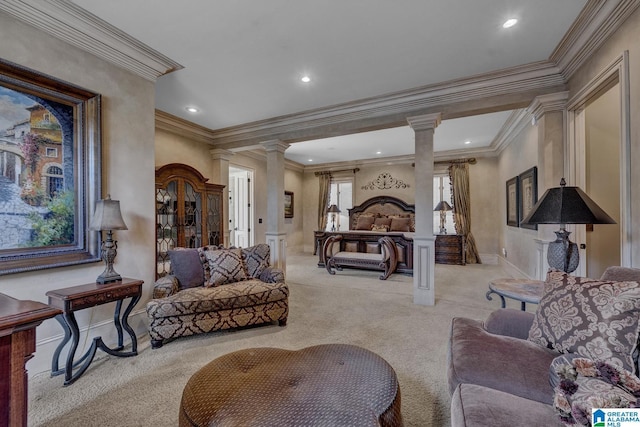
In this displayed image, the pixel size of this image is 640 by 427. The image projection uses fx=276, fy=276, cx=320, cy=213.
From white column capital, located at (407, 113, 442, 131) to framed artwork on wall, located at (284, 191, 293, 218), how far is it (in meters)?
4.84

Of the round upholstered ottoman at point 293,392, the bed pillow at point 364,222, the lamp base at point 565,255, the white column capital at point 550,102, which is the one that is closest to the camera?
the round upholstered ottoman at point 293,392

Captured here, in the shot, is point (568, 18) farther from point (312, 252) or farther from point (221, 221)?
point (312, 252)

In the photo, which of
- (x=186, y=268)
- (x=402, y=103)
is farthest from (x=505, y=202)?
(x=186, y=268)

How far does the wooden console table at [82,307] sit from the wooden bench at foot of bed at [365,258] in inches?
142

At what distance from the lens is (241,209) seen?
6.48 m

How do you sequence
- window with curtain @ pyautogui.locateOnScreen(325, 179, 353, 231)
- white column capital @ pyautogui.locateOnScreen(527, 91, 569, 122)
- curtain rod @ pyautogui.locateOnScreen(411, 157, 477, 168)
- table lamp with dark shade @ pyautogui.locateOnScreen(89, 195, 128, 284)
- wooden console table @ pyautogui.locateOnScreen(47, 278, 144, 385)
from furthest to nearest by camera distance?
window with curtain @ pyautogui.locateOnScreen(325, 179, 353, 231)
curtain rod @ pyautogui.locateOnScreen(411, 157, 477, 168)
white column capital @ pyautogui.locateOnScreen(527, 91, 569, 122)
table lamp with dark shade @ pyautogui.locateOnScreen(89, 195, 128, 284)
wooden console table @ pyautogui.locateOnScreen(47, 278, 144, 385)

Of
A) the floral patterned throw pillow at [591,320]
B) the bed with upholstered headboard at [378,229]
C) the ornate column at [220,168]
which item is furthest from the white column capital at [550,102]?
the ornate column at [220,168]

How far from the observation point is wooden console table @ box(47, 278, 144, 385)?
1962 mm

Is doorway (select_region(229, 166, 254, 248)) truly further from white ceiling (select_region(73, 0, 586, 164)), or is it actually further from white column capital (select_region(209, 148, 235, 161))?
white ceiling (select_region(73, 0, 586, 164))

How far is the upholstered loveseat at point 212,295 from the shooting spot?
2.50m

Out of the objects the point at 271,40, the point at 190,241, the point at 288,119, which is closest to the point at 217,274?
the point at 190,241

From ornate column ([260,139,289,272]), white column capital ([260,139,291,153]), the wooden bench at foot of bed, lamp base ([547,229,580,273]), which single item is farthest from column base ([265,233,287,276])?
lamp base ([547,229,580,273])

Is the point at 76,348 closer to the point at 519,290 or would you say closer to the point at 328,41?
the point at 328,41

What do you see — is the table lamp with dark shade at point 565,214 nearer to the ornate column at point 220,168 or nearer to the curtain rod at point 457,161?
the ornate column at point 220,168
